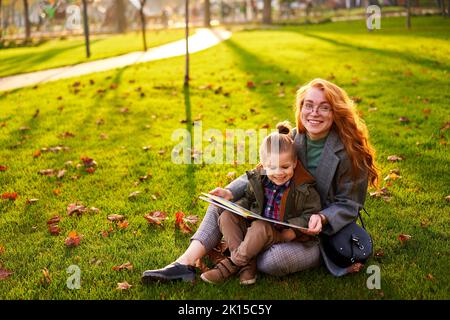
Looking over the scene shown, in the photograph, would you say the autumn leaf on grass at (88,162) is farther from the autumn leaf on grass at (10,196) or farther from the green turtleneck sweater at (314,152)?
the green turtleneck sweater at (314,152)

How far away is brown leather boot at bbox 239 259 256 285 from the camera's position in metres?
3.55

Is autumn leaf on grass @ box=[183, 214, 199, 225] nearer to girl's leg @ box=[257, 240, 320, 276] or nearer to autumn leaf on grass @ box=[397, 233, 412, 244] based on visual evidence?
girl's leg @ box=[257, 240, 320, 276]

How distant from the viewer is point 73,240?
434cm

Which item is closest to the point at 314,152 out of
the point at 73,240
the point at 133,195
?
the point at 73,240

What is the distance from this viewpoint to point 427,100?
28.1 ft

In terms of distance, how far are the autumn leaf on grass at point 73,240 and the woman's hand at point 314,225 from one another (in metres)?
1.91

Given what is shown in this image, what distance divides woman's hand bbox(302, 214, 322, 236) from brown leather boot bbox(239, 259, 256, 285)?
438mm

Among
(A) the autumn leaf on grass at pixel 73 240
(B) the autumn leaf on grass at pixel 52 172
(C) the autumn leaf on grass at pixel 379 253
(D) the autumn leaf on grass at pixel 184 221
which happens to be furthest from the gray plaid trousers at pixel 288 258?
(B) the autumn leaf on grass at pixel 52 172

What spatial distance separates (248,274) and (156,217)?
Answer: 1.42 meters

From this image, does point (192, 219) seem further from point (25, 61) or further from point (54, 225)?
point (25, 61)

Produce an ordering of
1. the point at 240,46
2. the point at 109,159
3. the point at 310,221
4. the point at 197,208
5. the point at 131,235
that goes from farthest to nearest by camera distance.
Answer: the point at 240,46
the point at 109,159
the point at 197,208
the point at 131,235
the point at 310,221

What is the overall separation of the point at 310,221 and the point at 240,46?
1496 cm
